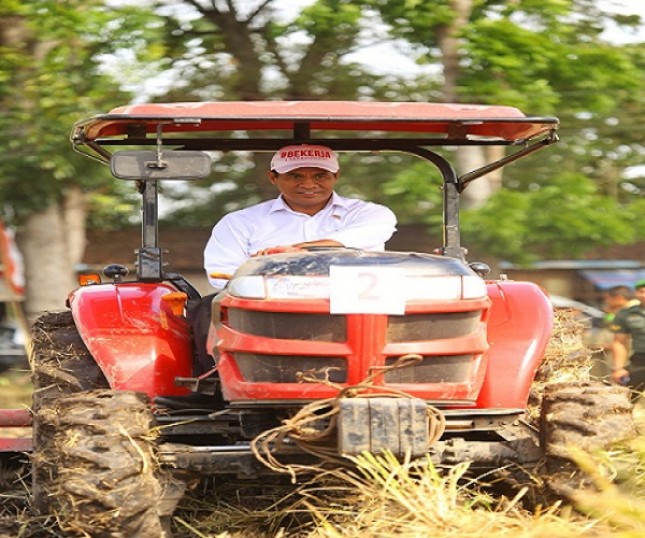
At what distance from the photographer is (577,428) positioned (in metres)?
5.45

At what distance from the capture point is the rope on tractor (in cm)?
513

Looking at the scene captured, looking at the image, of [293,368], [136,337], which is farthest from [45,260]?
[293,368]

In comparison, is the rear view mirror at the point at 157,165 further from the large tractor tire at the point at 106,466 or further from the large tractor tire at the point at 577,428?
the large tractor tire at the point at 577,428

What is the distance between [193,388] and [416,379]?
40.0 inches

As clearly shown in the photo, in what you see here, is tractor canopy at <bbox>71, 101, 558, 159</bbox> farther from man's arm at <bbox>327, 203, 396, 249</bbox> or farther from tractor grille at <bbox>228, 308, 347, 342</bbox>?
tractor grille at <bbox>228, 308, 347, 342</bbox>

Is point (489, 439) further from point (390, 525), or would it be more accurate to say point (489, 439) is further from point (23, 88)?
point (23, 88)

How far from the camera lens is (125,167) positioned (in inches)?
232

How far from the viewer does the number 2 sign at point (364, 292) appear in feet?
17.2

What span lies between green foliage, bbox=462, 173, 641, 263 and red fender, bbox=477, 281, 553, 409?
9.51 meters

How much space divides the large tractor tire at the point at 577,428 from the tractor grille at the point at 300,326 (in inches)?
37.1

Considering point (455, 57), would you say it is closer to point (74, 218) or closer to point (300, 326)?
point (74, 218)

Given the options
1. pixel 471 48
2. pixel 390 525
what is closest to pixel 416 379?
pixel 390 525

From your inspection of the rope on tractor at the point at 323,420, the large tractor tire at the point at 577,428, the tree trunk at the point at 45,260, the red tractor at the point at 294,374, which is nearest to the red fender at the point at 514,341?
the red tractor at the point at 294,374

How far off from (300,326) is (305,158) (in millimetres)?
1634
